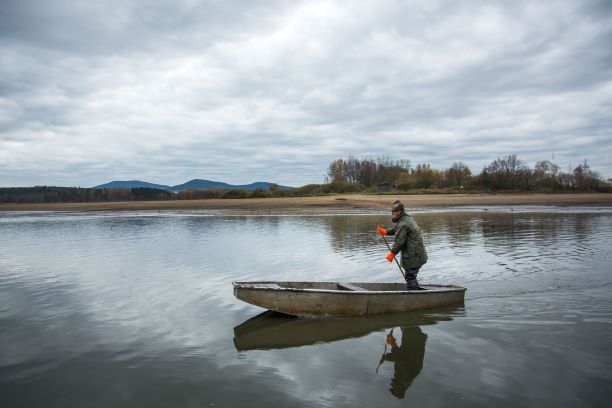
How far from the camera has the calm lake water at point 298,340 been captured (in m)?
5.99

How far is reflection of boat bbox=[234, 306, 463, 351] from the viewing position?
8.17 meters

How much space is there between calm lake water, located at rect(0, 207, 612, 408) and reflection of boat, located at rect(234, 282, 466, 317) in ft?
0.78

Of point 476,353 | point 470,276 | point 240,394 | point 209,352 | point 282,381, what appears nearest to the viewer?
point 240,394

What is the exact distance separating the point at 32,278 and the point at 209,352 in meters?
10.1

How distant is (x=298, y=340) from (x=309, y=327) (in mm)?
639

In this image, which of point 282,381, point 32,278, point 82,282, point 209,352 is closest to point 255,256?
point 82,282

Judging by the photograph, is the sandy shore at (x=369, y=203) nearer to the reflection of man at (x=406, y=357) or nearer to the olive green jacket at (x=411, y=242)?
the olive green jacket at (x=411, y=242)

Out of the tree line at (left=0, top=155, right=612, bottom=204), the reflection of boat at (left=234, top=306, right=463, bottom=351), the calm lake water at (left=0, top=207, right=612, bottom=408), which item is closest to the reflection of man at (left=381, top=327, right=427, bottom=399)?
the calm lake water at (left=0, top=207, right=612, bottom=408)

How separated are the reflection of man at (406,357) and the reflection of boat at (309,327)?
0.55 m

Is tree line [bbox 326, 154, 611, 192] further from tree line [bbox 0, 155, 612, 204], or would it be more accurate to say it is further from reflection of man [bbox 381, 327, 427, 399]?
reflection of man [bbox 381, 327, 427, 399]

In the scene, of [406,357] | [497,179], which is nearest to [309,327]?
[406,357]

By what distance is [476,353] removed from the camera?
715 cm

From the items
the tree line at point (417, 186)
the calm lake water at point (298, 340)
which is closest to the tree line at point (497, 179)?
the tree line at point (417, 186)

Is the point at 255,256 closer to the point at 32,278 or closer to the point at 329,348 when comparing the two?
the point at 32,278
